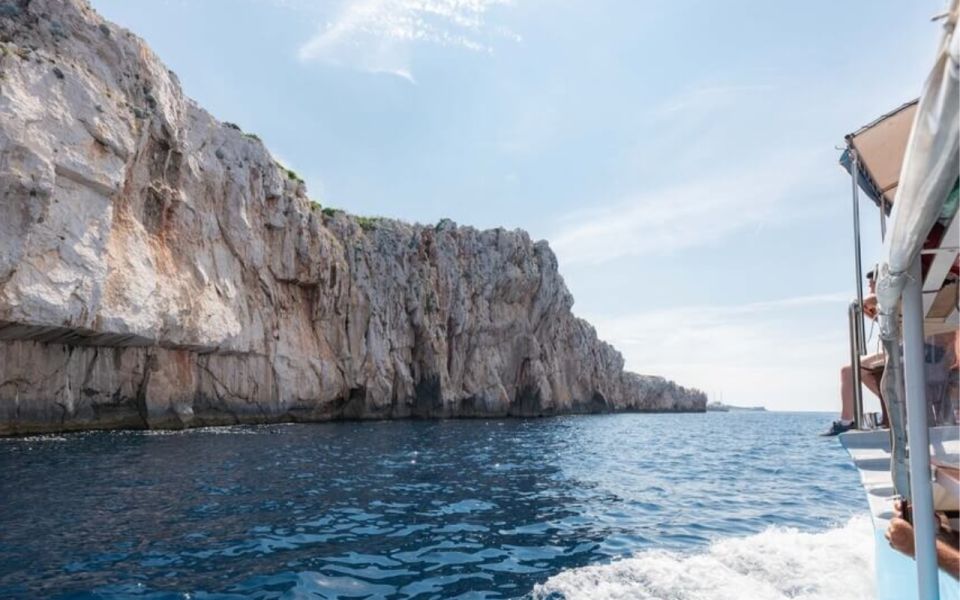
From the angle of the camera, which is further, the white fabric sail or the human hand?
the human hand

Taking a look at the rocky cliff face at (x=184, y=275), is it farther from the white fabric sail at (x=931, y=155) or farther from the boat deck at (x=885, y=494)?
the white fabric sail at (x=931, y=155)

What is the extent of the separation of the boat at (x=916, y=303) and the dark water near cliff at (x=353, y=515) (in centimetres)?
454

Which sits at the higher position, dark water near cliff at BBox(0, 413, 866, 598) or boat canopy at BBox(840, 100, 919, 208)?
boat canopy at BBox(840, 100, 919, 208)

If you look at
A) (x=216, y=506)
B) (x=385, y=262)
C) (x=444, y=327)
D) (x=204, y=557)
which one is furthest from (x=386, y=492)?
(x=444, y=327)

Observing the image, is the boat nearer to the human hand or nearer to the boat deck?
the boat deck

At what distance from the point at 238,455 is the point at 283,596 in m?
14.6

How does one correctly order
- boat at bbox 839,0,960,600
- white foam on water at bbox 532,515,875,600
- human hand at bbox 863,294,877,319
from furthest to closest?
white foam on water at bbox 532,515,875,600 < human hand at bbox 863,294,877,319 < boat at bbox 839,0,960,600

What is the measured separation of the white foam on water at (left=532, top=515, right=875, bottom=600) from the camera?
7.28 meters

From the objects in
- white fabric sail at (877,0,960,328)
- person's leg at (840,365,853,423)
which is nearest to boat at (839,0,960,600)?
white fabric sail at (877,0,960,328)

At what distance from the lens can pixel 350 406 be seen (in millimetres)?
48656

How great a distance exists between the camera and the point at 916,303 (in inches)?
146

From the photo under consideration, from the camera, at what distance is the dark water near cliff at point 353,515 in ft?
24.7

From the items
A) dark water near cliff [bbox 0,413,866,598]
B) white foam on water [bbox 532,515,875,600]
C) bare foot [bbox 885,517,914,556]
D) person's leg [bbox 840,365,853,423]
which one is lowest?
dark water near cliff [bbox 0,413,866,598]

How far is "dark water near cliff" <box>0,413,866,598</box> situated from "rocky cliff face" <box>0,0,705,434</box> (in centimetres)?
742
